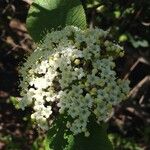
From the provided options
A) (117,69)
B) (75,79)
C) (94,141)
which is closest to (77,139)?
(94,141)

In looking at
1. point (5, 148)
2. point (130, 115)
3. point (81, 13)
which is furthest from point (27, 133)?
point (81, 13)

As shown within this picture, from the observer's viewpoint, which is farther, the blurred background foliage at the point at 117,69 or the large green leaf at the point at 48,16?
the blurred background foliage at the point at 117,69

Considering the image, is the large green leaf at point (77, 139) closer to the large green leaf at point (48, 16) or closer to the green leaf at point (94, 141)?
the green leaf at point (94, 141)

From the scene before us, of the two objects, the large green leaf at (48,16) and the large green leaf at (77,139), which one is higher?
the large green leaf at (48,16)

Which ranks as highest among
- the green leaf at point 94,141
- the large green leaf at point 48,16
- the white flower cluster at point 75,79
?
the large green leaf at point 48,16

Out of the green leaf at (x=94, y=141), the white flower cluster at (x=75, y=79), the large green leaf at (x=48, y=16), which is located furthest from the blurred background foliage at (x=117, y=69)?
the green leaf at (x=94, y=141)
